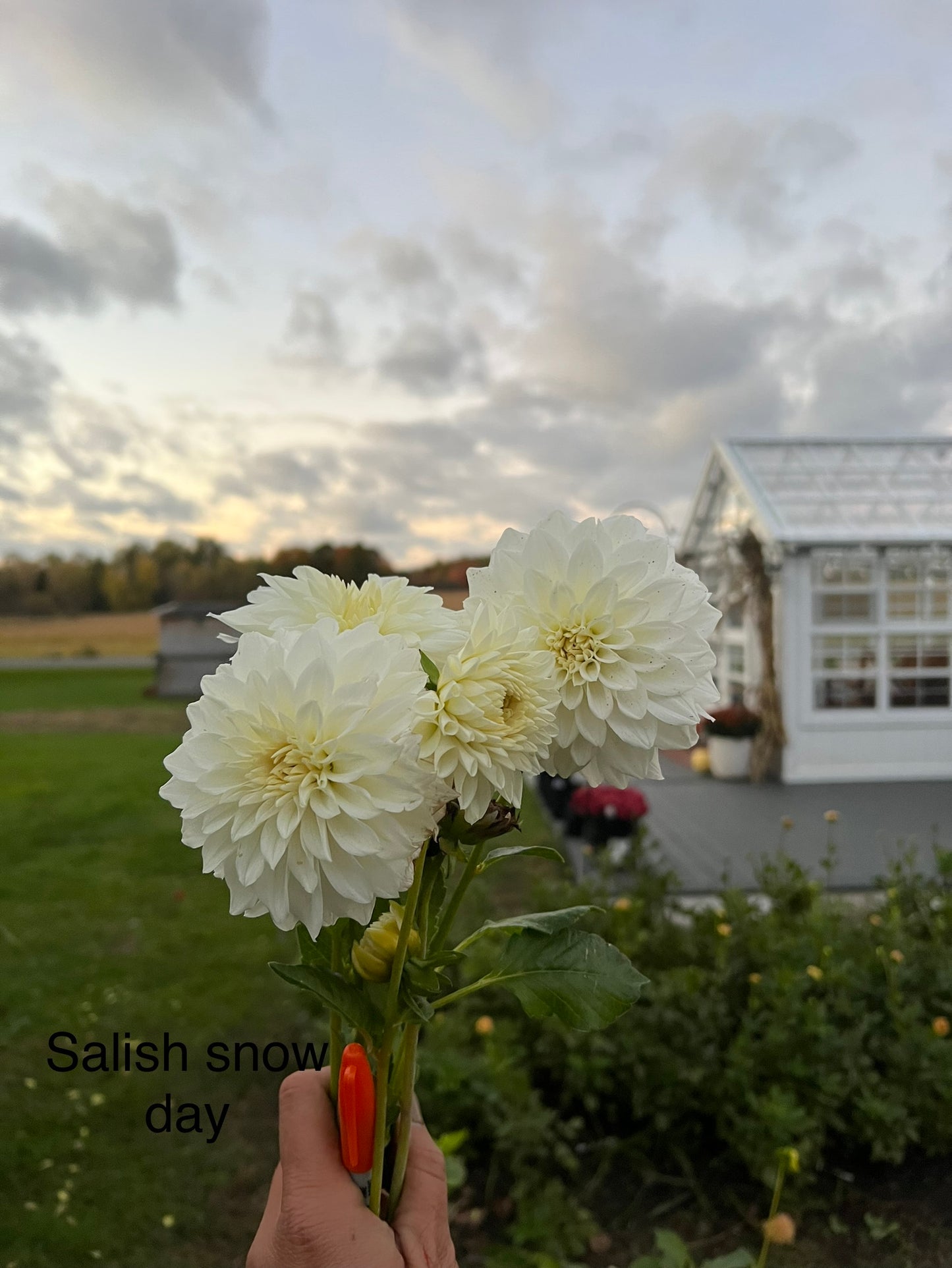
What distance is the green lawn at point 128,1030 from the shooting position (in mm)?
2412

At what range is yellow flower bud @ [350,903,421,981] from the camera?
682mm

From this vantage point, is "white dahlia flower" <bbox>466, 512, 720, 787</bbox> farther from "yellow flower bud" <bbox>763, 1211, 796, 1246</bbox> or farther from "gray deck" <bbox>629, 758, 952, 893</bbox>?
"gray deck" <bbox>629, 758, 952, 893</bbox>

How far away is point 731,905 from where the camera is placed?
2.68 metres

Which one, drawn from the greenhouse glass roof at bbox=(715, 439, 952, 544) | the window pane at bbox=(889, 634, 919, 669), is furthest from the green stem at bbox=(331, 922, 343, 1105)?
the window pane at bbox=(889, 634, 919, 669)

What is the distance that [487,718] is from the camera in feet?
1.87

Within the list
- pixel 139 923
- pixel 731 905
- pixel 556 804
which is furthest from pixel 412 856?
pixel 556 804

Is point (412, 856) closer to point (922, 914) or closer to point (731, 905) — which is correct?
point (731, 905)

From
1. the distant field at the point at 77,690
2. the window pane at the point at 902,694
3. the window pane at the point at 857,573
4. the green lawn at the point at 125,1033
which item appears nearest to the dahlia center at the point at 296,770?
the green lawn at the point at 125,1033

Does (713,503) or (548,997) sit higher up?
(713,503)

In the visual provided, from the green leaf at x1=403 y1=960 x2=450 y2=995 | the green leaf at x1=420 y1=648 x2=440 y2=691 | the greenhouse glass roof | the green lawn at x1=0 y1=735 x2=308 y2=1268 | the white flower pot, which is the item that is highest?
the greenhouse glass roof

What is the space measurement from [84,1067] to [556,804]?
3433 millimetres

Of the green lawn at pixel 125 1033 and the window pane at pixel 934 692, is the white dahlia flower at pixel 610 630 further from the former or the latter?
the window pane at pixel 934 692

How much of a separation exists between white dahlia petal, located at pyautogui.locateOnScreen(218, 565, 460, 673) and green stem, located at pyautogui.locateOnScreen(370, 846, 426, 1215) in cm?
18

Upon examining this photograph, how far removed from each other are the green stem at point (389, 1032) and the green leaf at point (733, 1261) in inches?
41.1
